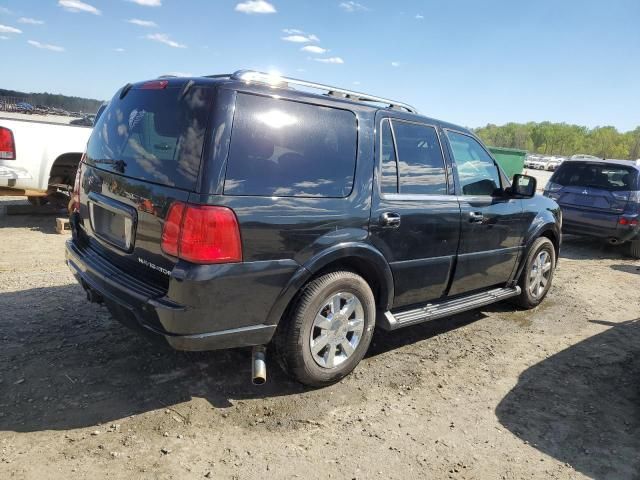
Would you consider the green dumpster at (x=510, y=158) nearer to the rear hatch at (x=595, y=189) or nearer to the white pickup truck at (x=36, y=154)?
the rear hatch at (x=595, y=189)

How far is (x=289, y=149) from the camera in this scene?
3020 mm

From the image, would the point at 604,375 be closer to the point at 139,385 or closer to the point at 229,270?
the point at 229,270

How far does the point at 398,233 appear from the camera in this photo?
3.60 meters

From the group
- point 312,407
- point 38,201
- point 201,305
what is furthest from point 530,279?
point 38,201

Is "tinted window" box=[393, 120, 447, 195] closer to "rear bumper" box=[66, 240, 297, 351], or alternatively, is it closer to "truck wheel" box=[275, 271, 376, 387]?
"truck wheel" box=[275, 271, 376, 387]

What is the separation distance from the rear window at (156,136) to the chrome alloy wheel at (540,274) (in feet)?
13.0

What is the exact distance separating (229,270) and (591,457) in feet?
7.82

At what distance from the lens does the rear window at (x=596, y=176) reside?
867cm

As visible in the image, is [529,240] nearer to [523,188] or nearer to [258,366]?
[523,188]

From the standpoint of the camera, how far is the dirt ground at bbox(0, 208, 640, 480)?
2.66 meters

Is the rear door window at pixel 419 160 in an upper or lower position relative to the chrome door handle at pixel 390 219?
upper

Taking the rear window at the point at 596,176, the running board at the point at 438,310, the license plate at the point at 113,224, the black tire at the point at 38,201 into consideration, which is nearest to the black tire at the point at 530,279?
the running board at the point at 438,310

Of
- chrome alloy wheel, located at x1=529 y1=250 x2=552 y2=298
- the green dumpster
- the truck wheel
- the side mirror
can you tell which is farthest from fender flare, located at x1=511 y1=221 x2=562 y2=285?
the green dumpster

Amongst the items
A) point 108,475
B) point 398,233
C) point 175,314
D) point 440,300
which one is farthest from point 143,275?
point 440,300
